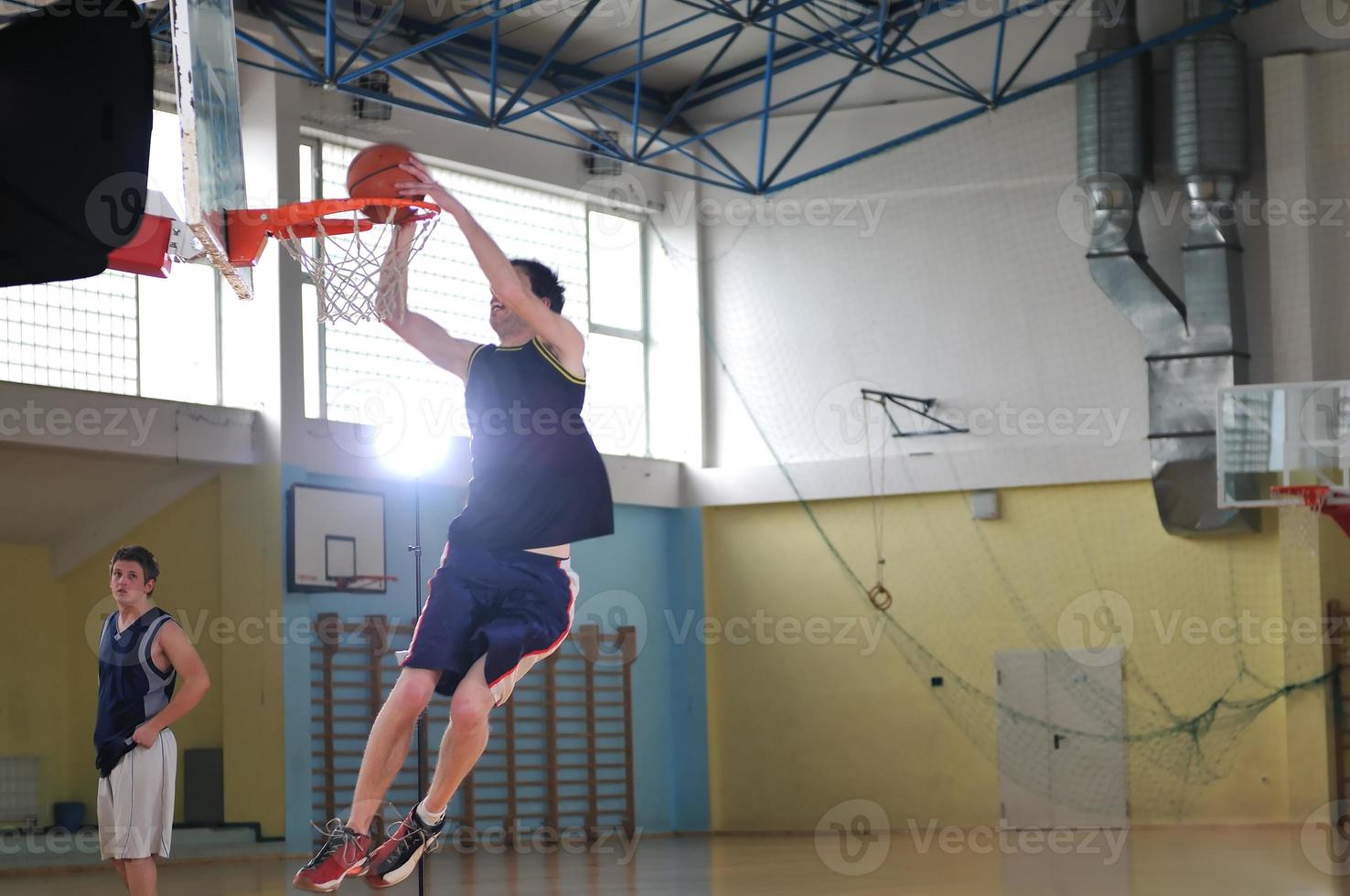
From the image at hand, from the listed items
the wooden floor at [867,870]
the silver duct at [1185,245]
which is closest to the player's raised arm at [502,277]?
the wooden floor at [867,870]

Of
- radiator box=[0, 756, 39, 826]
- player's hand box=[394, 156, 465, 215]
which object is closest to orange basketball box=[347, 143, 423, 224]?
player's hand box=[394, 156, 465, 215]

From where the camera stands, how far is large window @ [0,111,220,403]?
11055 mm

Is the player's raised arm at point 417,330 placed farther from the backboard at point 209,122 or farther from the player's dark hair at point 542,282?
the backboard at point 209,122

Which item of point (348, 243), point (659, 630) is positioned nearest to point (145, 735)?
point (348, 243)

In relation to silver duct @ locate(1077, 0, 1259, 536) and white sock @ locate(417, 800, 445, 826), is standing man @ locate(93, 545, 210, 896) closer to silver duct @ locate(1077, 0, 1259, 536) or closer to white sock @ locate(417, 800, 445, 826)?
white sock @ locate(417, 800, 445, 826)

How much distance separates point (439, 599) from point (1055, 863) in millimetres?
7350

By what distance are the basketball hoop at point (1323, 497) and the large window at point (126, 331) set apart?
7992 mm

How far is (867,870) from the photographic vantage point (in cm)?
1007

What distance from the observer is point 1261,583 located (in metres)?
13.1

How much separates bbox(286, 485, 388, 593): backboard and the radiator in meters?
2.36

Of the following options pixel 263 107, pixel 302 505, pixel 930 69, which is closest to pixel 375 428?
pixel 302 505

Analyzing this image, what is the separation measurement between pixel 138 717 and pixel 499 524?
8.54ft

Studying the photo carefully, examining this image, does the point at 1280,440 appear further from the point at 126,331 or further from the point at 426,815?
the point at 426,815

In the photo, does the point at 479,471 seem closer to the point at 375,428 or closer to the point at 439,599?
the point at 439,599
